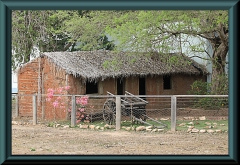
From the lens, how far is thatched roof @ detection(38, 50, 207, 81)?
17.1 metres

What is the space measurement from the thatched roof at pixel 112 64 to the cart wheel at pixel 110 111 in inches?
76.8

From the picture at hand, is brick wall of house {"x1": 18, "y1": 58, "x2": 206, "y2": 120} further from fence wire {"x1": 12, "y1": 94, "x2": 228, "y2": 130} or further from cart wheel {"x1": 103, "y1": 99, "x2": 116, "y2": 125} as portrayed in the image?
cart wheel {"x1": 103, "y1": 99, "x2": 116, "y2": 125}

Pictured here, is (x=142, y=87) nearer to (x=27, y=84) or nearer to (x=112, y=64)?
(x=112, y=64)

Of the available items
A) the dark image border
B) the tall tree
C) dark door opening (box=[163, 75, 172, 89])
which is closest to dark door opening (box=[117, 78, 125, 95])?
the tall tree

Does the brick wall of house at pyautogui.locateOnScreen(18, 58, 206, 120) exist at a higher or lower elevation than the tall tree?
lower

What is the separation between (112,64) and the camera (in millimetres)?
17531

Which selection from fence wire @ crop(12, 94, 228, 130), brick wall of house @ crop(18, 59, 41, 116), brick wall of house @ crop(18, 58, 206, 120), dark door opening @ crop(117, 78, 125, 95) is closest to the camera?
fence wire @ crop(12, 94, 228, 130)

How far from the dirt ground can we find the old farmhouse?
11.3ft

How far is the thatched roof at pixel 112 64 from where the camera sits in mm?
17078

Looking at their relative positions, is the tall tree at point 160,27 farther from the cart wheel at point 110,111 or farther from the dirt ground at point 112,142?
the dirt ground at point 112,142
